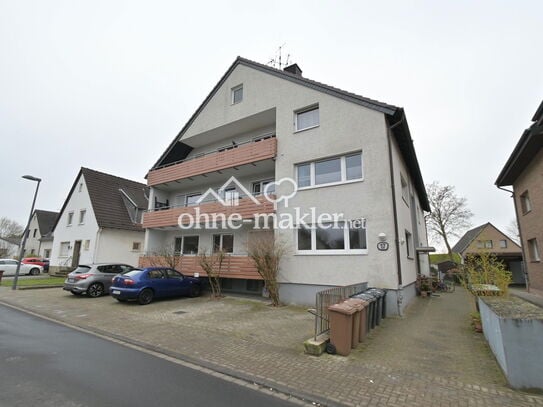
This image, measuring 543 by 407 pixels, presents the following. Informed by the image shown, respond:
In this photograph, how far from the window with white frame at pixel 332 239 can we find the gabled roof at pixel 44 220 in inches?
1608

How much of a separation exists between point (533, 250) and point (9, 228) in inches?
3247

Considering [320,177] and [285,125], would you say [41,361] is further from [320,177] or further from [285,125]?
[285,125]

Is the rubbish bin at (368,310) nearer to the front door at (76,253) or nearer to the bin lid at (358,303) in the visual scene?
the bin lid at (358,303)

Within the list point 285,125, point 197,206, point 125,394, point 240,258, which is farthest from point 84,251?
point 125,394

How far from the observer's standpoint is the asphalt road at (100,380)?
3949 millimetres

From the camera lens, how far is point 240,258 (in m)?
13.1

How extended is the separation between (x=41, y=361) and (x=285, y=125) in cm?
1157

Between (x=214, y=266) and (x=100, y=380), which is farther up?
(x=214, y=266)

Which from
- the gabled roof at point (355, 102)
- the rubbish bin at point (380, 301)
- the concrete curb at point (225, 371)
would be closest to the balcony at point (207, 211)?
the gabled roof at point (355, 102)

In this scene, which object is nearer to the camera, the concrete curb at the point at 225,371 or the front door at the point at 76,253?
the concrete curb at the point at 225,371

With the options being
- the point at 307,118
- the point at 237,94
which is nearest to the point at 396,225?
the point at 307,118

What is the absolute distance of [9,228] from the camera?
60.6m

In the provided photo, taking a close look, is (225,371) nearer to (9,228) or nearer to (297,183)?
(297,183)

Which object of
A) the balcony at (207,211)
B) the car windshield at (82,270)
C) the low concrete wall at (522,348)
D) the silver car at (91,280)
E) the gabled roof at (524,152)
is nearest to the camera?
the low concrete wall at (522,348)
